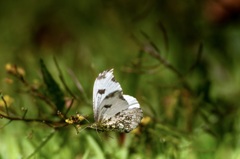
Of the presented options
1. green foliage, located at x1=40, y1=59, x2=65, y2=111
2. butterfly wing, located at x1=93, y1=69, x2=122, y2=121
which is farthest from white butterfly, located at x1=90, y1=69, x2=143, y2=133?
green foliage, located at x1=40, y1=59, x2=65, y2=111

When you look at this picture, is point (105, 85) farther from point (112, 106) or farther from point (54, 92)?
point (54, 92)

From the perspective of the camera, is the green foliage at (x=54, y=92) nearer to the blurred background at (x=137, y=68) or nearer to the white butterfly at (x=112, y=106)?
the blurred background at (x=137, y=68)

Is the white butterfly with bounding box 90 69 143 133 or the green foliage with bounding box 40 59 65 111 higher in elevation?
the green foliage with bounding box 40 59 65 111

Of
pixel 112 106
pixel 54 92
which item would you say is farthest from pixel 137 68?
pixel 112 106

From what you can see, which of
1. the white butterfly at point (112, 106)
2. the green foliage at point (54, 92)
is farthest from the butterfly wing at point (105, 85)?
the green foliage at point (54, 92)

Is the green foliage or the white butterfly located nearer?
the white butterfly

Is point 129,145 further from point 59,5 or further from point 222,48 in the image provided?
point 59,5

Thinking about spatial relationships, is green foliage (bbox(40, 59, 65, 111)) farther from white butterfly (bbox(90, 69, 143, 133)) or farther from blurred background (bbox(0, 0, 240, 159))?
white butterfly (bbox(90, 69, 143, 133))

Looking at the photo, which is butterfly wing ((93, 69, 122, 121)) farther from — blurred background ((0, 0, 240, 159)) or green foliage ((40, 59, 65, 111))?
green foliage ((40, 59, 65, 111))
